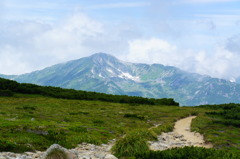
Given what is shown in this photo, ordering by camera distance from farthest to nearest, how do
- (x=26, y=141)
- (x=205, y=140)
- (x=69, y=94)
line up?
1. (x=69, y=94)
2. (x=205, y=140)
3. (x=26, y=141)

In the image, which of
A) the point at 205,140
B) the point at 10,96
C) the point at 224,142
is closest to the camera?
the point at 224,142

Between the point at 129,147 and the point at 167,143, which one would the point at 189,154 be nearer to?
the point at 129,147

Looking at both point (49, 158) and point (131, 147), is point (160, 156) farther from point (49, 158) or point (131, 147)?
point (49, 158)

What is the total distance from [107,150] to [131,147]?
2184 mm

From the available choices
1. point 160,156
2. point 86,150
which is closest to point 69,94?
point 86,150

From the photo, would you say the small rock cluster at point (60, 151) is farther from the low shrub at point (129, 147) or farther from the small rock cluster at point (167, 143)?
the small rock cluster at point (167, 143)

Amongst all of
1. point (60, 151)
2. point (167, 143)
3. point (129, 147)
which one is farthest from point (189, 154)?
point (167, 143)

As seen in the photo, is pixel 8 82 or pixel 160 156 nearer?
pixel 160 156

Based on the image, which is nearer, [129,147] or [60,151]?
[60,151]

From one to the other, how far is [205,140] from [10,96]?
62.1 metres

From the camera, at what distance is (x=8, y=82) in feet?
301

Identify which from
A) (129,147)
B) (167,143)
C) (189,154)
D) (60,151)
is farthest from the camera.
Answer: (167,143)

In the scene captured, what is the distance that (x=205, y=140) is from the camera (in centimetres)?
3116

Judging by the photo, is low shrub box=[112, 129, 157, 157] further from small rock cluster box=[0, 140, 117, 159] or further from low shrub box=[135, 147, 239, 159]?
low shrub box=[135, 147, 239, 159]
